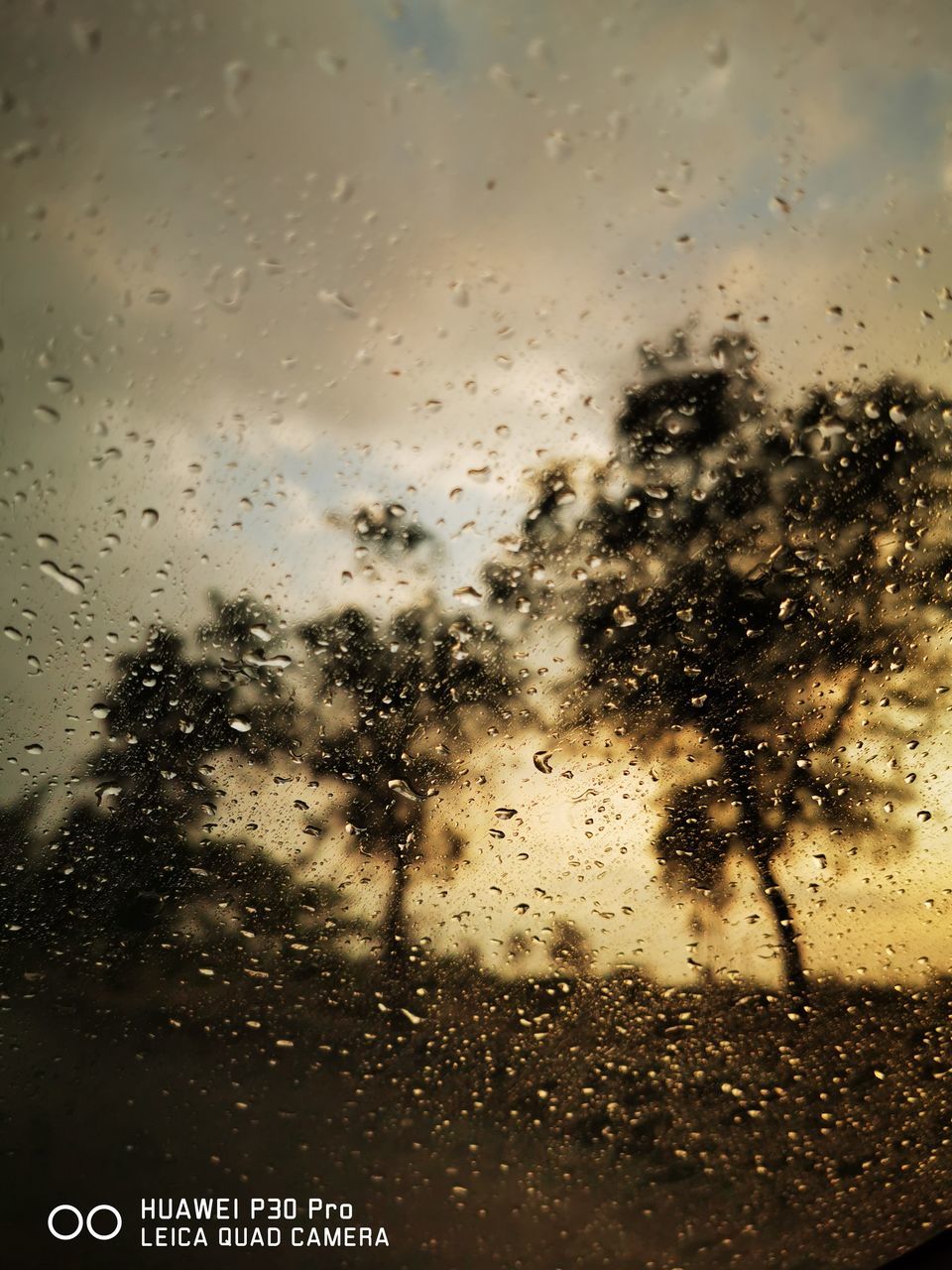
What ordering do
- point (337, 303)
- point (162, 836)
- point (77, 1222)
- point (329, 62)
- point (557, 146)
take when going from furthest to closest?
point (162, 836)
point (77, 1222)
point (337, 303)
point (557, 146)
point (329, 62)

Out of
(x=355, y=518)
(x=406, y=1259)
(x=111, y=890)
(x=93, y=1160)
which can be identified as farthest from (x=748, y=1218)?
(x=355, y=518)

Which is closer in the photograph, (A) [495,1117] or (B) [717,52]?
(B) [717,52]

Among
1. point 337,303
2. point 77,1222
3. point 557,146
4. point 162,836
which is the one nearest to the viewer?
point 557,146

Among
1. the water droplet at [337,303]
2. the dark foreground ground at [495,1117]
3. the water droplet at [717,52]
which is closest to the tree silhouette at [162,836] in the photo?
the dark foreground ground at [495,1117]

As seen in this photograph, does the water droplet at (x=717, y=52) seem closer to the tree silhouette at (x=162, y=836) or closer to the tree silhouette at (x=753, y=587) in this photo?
the tree silhouette at (x=753, y=587)

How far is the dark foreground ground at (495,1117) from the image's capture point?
97.9 inches

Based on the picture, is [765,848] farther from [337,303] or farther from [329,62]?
[329,62]

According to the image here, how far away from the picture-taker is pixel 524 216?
6.66ft

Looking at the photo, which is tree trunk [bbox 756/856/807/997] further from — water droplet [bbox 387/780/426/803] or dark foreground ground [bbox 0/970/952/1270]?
water droplet [bbox 387/780/426/803]

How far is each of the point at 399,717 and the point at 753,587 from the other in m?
1.20

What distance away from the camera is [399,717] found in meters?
2.57

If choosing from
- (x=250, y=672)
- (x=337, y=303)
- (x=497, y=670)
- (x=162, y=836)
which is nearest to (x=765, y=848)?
(x=497, y=670)

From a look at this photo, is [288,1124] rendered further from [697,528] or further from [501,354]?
[501,354]

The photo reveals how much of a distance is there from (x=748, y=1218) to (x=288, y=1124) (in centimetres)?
152
